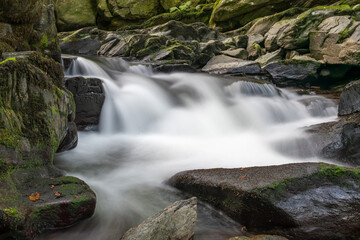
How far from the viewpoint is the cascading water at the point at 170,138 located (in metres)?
3.05

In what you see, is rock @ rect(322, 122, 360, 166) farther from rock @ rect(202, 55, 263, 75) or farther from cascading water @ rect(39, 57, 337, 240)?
rock @ rect(202, 55, 263, 75)

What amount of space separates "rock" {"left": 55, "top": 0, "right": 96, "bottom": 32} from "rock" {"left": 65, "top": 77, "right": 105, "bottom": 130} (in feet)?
75.6

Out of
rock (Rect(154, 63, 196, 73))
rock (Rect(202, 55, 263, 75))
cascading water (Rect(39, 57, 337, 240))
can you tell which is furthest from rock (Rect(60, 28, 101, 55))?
rock (Rect(202, 55, 263, 75))

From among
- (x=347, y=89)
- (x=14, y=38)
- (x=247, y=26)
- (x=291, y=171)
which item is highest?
(x=247, y=26)

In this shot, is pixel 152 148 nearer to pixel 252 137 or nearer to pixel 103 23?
pixel 252 137

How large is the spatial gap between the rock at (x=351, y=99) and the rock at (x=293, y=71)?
200 inches

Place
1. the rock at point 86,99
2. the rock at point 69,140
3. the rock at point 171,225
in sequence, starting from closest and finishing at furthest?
the rock at point 171,225 → the rock at point 69,140 → the rock at point 86,99

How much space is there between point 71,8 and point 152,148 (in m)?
25.8

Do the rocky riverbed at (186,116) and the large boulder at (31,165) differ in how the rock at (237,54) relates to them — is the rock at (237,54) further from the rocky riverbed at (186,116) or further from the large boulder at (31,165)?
the large boulder at (31,165)

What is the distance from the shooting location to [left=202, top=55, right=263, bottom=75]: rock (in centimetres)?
1109

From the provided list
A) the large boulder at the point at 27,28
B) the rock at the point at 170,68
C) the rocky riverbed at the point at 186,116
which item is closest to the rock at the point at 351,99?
the rocky riverbed at the point at 186,116

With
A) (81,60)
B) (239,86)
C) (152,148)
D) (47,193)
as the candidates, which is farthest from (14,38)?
(239,86)

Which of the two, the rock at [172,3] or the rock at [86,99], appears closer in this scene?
the rock at [86,99]

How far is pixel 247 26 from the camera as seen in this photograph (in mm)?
17906
